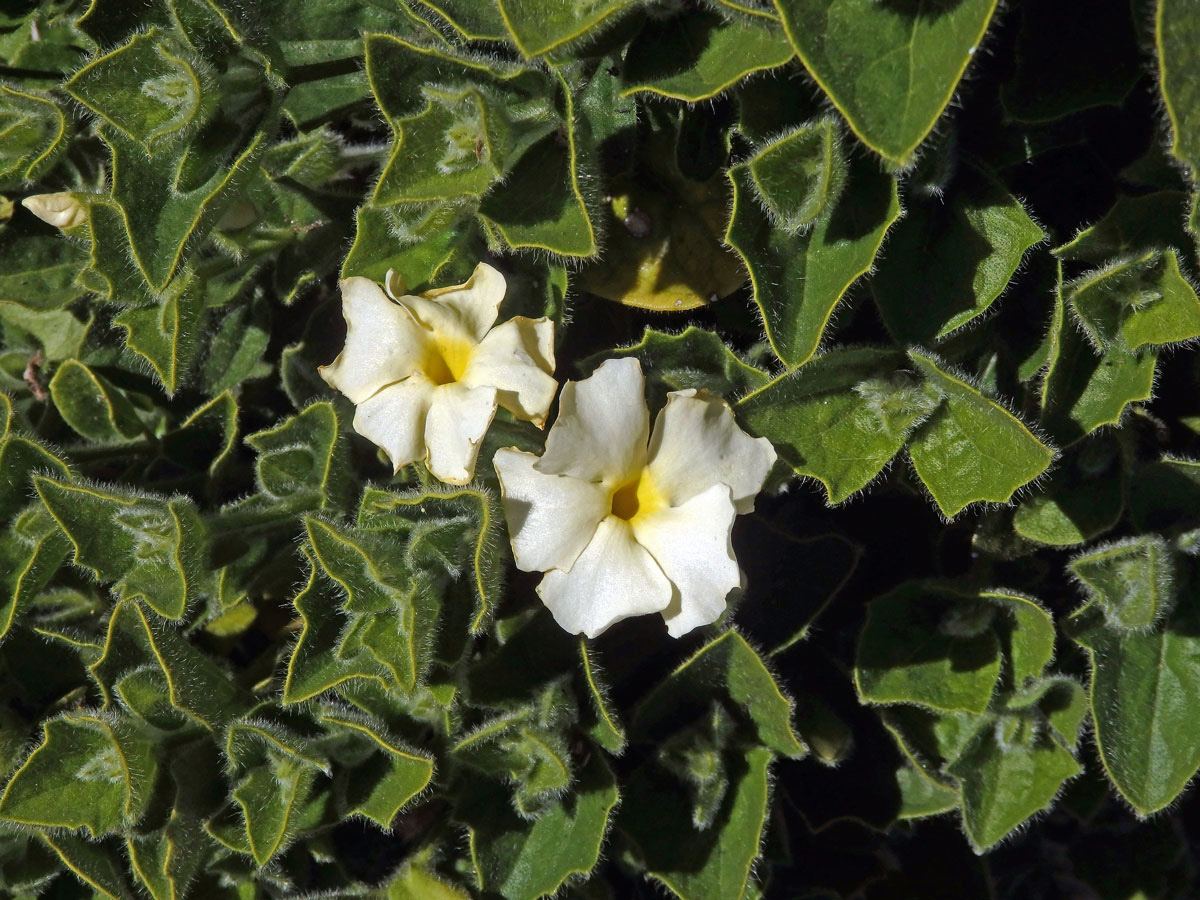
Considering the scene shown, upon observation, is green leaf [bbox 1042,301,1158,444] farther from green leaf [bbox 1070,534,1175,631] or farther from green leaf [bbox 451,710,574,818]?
green leaf [bbox 451,710,574,818]

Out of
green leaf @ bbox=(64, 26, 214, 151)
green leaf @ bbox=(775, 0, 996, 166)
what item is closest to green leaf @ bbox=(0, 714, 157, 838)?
green leaf @ bbox=(64, 26, 214, 151)

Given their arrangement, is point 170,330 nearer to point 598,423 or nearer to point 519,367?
point 519,367

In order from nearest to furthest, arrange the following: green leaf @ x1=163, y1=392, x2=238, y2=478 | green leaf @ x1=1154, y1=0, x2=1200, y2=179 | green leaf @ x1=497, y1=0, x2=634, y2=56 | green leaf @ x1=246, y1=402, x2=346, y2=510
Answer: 1. green leaf @ x1=1154, y1=0, x2=1200, y2=179
2. green leaf @ x1=497, y1=0, x2=634, y2=56
3. green leaf @ x1=246, y1=402, x2=346, y2=510
4. green leaf @ x1=163, y1=392, x2=238, y2=478

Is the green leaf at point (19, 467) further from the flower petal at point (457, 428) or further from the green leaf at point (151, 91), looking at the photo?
the flower petal at point (457, 428)

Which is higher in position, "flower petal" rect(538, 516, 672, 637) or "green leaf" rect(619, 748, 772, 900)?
"flower petal" rect(538, 516, 672, 637)

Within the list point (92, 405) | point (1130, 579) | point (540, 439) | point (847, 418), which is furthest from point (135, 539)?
point (1130, 579)

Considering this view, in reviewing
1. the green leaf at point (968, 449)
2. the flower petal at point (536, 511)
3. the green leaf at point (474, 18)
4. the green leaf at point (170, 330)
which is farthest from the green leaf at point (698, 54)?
the green leaf at point (170, 330)


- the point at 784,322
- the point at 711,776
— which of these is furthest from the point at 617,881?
the point at 784,322
